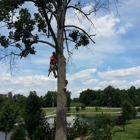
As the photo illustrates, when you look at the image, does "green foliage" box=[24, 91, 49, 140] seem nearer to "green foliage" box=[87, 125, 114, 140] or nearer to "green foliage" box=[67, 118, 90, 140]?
"green foliage" box=[67, 118, 90, 140]

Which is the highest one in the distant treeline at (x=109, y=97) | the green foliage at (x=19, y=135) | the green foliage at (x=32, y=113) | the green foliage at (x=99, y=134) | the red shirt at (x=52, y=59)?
the distant treeline at (x=109, y=97)

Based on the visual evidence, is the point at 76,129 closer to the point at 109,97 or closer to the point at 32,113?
the point at 32,113

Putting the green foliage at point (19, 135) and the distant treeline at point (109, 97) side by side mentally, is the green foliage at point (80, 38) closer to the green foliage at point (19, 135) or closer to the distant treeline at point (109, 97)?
the green foliage at point (19, 135)

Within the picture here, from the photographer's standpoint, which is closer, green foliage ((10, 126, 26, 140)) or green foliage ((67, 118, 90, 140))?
green foliage ((67, 118, 90, 140))

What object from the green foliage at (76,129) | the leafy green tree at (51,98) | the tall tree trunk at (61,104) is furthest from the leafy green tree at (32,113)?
the tall tree trunk at (61,104)

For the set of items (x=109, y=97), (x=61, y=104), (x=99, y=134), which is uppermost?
(x=109, y=97)

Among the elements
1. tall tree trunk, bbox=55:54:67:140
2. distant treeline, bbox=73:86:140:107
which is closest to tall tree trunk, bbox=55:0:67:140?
tall tree trunk, bbox=55:54:67:140

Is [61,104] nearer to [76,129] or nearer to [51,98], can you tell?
[76,129]

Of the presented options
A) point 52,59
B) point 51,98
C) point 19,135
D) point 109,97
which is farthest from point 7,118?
point 109,97

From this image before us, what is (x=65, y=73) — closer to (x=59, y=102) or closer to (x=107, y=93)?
(x=59, y=102)

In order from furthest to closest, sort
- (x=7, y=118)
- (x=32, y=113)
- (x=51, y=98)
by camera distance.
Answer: (x=7, y=118) < (x=32, y=113) < (x=51, y=98)

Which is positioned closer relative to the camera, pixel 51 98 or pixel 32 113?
pixel 51 98

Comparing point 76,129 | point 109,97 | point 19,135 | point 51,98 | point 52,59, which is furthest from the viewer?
point 109,97

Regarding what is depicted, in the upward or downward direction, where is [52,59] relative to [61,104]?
upward
